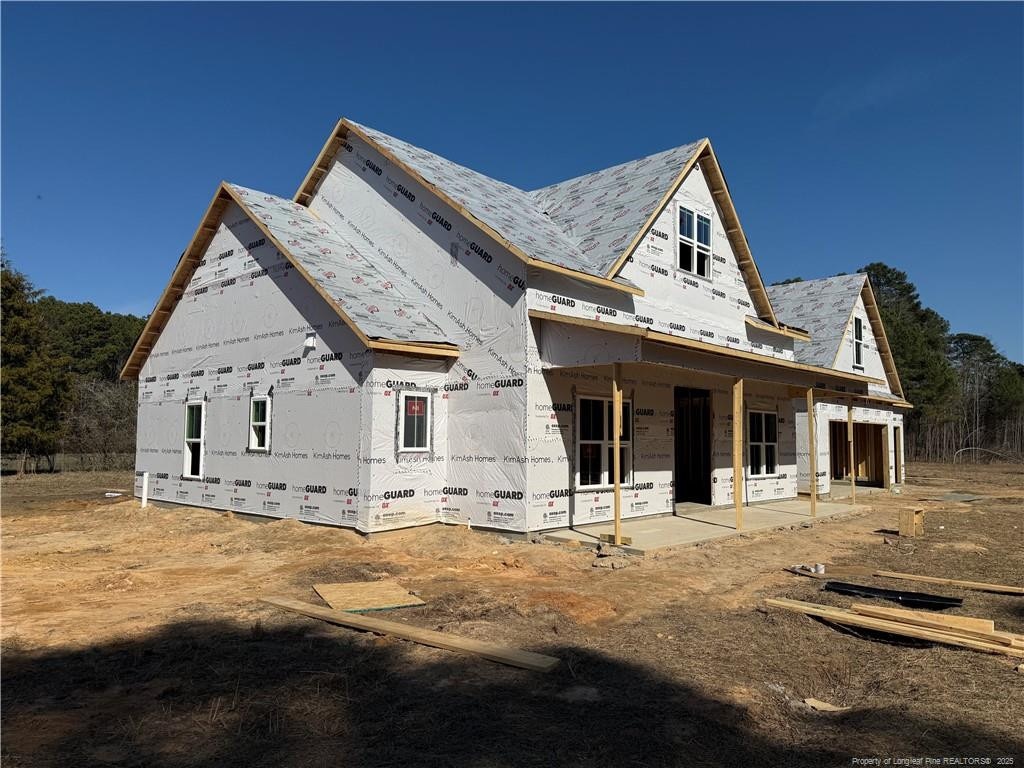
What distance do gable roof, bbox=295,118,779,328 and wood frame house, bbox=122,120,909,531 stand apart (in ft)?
0.21

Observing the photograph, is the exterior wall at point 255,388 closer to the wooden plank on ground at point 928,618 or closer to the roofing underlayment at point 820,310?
the wooden plank on ground at point 928,618

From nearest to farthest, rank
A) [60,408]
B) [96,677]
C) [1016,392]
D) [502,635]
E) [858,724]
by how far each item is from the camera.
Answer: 1. [858,724]
2. [96,677]
3. [502,635]
4. [60,408]
5. [1016,392]

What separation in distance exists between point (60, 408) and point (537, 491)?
24559 millimetres

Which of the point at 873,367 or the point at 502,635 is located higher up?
the point at 873,367

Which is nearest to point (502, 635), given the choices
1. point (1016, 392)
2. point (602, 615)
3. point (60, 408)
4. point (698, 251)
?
point (602, 615)

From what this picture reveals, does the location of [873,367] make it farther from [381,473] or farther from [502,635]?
[502,635]

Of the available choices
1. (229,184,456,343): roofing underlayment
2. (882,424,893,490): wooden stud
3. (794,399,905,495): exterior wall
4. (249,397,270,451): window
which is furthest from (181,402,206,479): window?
(882,424,893,490): wooden stud

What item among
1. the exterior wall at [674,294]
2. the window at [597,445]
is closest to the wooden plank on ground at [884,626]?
the window at [597,445]

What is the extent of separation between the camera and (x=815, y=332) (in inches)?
985

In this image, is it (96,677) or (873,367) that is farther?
(873,367)

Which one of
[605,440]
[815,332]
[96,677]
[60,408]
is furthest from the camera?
[60,408]

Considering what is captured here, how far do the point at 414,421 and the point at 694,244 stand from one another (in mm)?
8032

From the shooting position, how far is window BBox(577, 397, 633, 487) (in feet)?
41.1

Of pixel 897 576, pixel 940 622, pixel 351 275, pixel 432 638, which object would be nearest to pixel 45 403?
pixel 351 275
